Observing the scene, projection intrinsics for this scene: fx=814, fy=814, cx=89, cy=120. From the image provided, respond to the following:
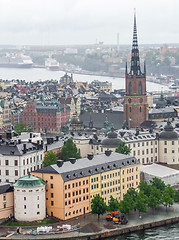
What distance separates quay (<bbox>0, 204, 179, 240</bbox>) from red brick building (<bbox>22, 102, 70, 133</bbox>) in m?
53.6

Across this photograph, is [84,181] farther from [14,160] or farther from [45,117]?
[45,117]

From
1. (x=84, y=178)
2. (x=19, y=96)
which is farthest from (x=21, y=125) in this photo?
(x=84, y=178)

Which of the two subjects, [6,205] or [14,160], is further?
[14,160]

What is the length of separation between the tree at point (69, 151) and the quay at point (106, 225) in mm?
14754

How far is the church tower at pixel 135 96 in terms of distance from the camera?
101 m

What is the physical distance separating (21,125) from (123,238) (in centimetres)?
5486

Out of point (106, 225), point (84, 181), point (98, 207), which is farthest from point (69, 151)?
point (106, 225)

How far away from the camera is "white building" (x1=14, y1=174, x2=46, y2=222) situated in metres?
57.1

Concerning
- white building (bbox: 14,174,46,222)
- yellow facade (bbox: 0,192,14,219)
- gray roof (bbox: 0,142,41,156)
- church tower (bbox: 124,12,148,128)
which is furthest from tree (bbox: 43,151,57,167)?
church tower (bbox: 124,12,148,128)

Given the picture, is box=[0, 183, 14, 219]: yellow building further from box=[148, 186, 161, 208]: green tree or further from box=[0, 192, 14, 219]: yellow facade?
box=[148, 186, 161, 208]: green tree

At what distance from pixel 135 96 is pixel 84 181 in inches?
1681

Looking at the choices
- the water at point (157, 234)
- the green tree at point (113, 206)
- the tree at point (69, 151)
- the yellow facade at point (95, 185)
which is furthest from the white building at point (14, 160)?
the water at point (157, 234)

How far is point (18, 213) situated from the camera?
57500mm

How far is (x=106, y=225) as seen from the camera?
56.7 metres
